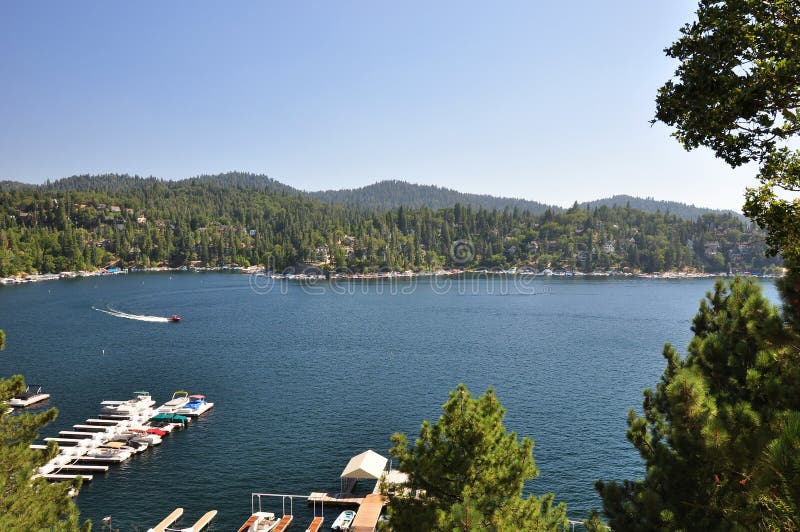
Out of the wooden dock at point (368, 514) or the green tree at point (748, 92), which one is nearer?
the green tree at point (748, 92)

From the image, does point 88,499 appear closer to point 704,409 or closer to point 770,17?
point 704,409

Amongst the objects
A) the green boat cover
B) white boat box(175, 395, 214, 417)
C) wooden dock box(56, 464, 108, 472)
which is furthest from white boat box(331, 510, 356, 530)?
white boat box(175, 395, 214, 417)

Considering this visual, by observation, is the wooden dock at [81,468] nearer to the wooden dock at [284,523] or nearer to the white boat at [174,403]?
the white boat at [174,403]

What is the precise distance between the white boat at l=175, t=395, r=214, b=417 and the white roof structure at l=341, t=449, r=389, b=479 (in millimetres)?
19685

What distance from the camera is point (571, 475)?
111ft

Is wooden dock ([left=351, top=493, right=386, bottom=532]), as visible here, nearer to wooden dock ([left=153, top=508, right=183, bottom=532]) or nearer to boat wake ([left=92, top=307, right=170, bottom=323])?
wooden dock ([left=153, top=508, right=183, bottom=532])

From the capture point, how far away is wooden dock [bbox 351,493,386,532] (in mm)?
27266

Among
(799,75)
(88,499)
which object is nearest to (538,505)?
(799,75)

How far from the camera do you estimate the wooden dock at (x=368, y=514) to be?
2727 centimetres

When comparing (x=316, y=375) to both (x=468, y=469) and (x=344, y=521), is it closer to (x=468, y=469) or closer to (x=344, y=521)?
(x=344, y=521)

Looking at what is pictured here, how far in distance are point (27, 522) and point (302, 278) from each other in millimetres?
184021

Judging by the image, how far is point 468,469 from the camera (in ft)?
47.4

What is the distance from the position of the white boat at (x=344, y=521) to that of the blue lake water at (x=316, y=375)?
6.23ft

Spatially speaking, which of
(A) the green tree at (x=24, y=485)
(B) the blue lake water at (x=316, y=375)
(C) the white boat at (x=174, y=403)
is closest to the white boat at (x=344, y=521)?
(B) the blue lake water at (x=316, y=375)
